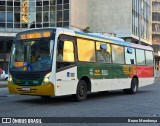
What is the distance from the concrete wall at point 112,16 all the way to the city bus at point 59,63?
2051 inches

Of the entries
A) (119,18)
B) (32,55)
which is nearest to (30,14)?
(119,18)

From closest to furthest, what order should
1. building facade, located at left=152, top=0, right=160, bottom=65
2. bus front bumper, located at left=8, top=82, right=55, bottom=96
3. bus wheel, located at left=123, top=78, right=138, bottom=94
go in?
bus front bumper, located at left=8, top=82, right=55, bottom=96 < bus wheel, located at left=123, top=78, right=138, bottom=94 < building facade, located at left=152, top=0, right=160, bottom=65

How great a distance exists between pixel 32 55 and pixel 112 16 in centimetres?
5910

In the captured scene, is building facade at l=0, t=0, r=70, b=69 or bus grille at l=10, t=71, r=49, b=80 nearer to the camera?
bus grille at l=10, t=71, r=49, b=80

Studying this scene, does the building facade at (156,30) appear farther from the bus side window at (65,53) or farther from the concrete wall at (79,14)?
the bus side window at (65,53)

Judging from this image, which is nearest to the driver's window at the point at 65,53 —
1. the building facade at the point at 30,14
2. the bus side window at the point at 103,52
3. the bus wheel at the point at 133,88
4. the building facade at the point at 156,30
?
the bus side window at the point at 103,52

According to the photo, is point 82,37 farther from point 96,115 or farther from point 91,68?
point 96,115

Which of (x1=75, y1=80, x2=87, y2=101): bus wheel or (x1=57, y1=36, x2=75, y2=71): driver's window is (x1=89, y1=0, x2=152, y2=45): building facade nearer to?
(x1=75, y1=80, x2=87, y2=101): bus wheel

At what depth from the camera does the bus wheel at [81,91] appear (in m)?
15.8

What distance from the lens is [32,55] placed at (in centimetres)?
1464

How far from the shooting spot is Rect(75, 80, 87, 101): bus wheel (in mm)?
15789

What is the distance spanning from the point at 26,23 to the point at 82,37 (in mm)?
48915

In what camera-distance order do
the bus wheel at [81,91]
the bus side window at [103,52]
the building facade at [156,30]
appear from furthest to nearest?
the building facade at [156,30]
the bus side window at [103,52]
the bus wheel at [81,91]

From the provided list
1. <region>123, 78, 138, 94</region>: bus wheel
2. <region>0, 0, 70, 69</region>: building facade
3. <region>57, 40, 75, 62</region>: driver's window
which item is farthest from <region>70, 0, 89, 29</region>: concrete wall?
A: <region>57, 40, 75, 62</region>: driver's window
